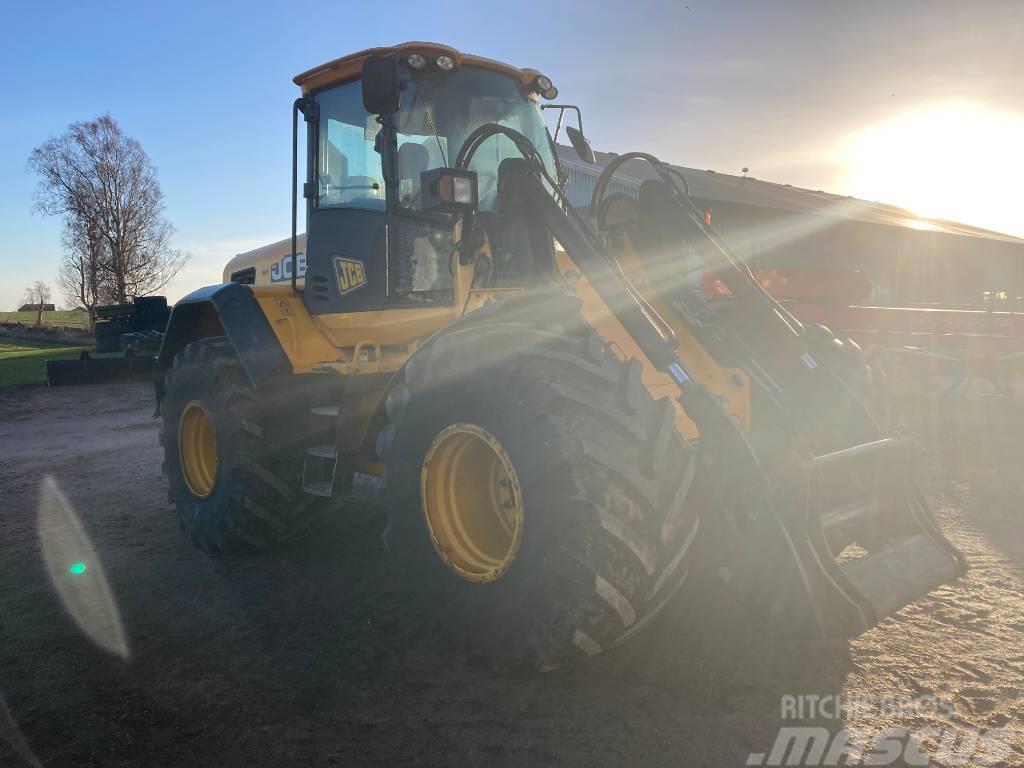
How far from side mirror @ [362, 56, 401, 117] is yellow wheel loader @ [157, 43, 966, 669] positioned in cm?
1

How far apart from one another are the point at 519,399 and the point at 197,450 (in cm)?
316

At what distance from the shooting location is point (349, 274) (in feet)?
15.1

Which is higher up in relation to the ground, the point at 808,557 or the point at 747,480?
the point at 747,480

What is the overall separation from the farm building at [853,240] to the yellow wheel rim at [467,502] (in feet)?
55.8

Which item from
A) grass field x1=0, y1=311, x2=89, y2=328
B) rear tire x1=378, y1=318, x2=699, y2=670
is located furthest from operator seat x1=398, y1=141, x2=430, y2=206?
grass field x1=0, y1=311, x2=89, y2=328

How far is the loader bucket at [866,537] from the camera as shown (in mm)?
2670

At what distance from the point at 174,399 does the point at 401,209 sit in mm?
2119

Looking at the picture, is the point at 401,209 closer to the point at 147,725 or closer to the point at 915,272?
the point at 147,725

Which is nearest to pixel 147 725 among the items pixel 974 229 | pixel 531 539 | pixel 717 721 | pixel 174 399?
pixel 531 539

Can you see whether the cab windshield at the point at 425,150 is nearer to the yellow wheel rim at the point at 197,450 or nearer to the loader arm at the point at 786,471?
the loader arm at the point at 786,471

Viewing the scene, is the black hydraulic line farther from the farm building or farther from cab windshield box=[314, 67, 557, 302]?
the farm building

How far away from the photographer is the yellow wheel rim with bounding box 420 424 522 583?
3.17m

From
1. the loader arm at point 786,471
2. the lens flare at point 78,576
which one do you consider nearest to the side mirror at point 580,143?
the loader arm at point 786,471

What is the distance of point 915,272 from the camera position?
33.0 metres
